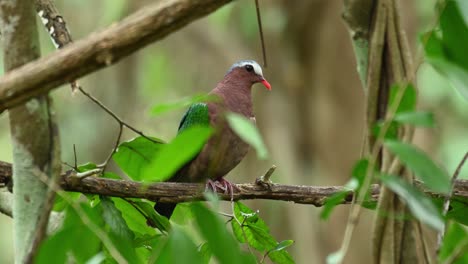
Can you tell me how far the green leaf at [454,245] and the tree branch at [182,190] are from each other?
830 mm

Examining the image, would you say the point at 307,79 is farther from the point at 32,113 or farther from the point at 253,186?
the point at 32,113

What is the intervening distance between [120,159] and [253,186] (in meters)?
0.43

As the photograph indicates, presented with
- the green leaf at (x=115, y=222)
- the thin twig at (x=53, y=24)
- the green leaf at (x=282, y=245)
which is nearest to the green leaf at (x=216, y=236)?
the green leaf at (x=115, y=222)

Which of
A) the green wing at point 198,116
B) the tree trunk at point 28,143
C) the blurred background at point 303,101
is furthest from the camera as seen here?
the blurred background at point 303,101

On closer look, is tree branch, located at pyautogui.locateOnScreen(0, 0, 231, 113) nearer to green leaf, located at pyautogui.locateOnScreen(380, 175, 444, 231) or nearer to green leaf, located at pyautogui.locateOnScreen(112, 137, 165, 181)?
green leaf, located at pyautogui.locateOnScreen(380, 175, 444, 231)

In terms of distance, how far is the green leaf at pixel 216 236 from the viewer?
4.78 ft

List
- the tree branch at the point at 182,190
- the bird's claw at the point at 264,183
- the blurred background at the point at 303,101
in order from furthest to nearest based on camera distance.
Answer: the blurred background at the point at 303,101 → the bird's claw at the point at 264,183 → the tree branch at the point at 182,190

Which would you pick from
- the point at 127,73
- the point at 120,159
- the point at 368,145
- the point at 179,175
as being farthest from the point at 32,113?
the point at 127,73

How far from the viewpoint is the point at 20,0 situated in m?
1.72

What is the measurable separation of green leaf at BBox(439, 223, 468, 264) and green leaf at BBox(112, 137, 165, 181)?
1.36 m

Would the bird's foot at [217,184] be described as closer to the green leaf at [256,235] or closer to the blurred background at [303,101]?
the green leaf at [256,235]

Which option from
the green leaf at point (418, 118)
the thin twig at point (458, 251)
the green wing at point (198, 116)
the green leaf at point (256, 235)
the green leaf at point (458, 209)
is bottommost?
the green leaf at point (458, 209)

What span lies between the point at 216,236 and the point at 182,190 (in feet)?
3.57

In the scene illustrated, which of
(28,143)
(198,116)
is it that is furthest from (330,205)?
(198,116)
